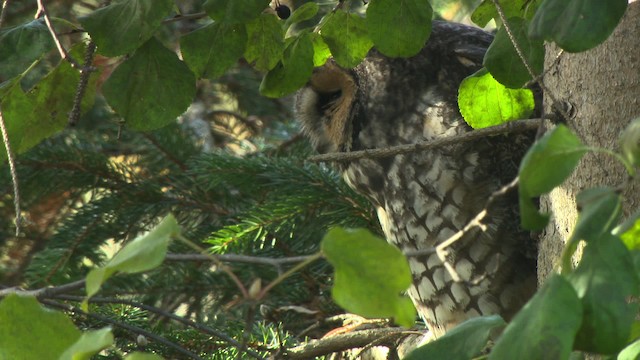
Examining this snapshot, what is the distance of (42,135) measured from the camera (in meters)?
1.14

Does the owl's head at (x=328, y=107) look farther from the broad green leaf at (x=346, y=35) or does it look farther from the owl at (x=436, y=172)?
the broad green leaf at (x=346, y=35)

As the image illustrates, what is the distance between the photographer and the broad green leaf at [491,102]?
107 centimetres

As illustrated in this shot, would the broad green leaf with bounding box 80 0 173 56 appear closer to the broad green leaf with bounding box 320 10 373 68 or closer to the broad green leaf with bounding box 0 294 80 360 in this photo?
the broad green leaf with bounding box 320 10 373 68

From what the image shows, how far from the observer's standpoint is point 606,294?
54 centimetres

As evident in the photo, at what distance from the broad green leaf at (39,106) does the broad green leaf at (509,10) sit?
50cm

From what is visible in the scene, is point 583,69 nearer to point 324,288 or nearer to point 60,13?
point 324,288

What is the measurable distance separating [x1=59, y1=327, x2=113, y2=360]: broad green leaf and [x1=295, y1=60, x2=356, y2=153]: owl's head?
1.13 metres

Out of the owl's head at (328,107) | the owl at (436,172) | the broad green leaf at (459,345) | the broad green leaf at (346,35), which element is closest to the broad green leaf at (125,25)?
the broad green leaf at (346,35)

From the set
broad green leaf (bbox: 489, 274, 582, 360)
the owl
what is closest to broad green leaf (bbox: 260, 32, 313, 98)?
the owl

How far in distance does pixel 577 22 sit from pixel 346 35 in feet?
1.58

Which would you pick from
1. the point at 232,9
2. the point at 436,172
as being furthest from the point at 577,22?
the point at 436,172

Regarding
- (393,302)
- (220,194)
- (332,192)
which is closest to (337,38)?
Result: (393,302)

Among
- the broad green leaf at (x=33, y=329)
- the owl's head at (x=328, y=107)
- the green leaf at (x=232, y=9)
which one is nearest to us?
the broad green leaf at (x=33, y=329)

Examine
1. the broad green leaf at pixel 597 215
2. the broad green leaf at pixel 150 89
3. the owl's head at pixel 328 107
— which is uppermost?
the broad green leaf at pixel 597 215
